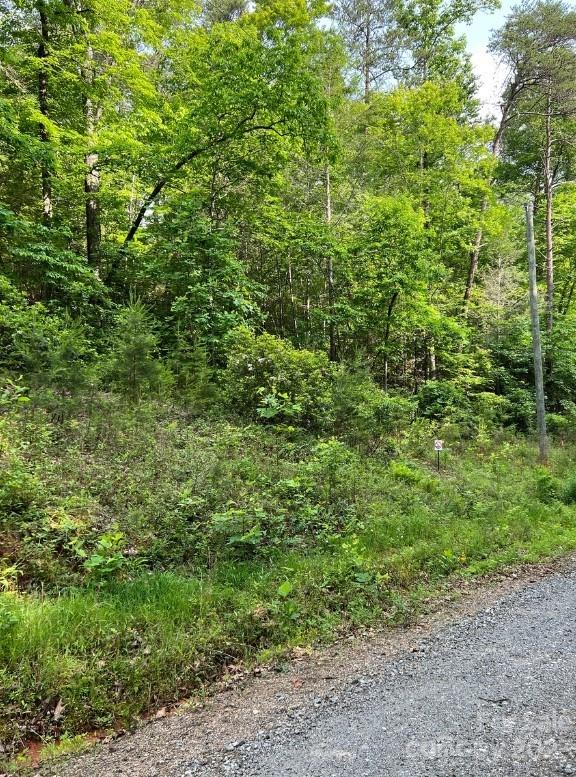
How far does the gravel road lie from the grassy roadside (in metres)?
0.74

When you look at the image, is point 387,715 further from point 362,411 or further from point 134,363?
point 134,363

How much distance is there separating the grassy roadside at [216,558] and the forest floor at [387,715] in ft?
0.93

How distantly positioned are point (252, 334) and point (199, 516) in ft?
19.1

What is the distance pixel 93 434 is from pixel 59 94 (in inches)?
359

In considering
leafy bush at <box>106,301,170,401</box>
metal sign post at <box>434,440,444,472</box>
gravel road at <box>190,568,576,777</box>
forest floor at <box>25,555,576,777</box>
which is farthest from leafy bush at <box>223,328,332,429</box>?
gravel road at <box>190,568,576,777</box>

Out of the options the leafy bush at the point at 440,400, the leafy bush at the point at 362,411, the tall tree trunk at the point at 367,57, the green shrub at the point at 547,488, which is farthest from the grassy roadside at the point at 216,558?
the tall tree trunk at the point at 367,57

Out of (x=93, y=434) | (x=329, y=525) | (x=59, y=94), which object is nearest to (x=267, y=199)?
(x=59, y=94)

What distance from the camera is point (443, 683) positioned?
Answer: 127 inches

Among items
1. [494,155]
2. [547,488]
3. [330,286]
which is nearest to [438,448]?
[547,488]

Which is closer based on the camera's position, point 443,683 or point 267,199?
point 443,683

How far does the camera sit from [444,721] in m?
2.80

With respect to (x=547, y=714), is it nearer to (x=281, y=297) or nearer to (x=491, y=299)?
(x=281, y=297)

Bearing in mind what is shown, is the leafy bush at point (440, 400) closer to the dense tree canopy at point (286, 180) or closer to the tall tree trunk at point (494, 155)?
the dense tree canopy at point (286, 180)

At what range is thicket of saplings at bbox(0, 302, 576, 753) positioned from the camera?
3.19 metres
